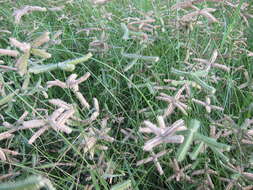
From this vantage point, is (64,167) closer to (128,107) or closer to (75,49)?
(128,107)

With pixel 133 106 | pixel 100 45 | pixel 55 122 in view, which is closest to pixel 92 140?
pixel 55 122

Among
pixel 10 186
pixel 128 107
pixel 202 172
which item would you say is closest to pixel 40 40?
pixel 10 186

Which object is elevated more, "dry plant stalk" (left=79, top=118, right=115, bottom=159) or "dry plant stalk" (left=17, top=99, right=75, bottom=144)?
"dry plant stalk" (left=17, top=99, right=75, bottom=144)

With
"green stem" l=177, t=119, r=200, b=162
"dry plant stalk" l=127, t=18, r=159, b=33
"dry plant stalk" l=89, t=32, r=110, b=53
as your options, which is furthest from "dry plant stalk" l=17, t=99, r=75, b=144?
"dry plant stalk" l=127, t=18, r=159, b=33

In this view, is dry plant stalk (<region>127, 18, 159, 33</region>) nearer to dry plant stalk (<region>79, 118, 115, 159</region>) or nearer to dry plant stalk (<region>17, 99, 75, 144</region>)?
dry plant stalk (<region>79, 118, 115, 159</region>)

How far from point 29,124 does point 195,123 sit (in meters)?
0.49

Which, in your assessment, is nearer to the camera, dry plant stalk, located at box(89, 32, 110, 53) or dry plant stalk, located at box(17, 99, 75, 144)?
dry plant stalk, located at box(17, 99, 75, 144)

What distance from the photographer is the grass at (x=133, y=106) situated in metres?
1.24

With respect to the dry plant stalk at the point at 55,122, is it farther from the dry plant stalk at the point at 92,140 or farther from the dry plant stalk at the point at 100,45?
the dry plant stalk at the point at 100,45

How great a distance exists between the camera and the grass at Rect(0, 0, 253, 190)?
1.24 metres

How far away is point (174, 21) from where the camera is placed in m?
1.83

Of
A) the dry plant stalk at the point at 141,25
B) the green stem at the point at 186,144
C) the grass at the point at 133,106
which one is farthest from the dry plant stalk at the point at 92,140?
the dry plant stalk at the point at 141,25

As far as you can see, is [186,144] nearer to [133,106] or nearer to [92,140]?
[92,140]

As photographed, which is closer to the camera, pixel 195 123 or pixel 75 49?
pixel 195 123
